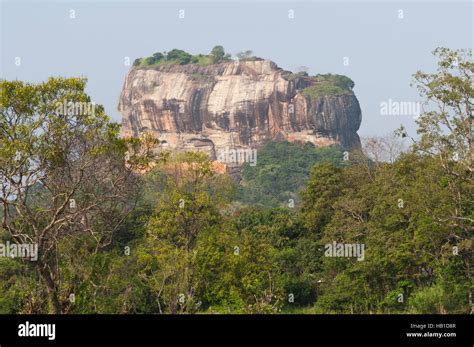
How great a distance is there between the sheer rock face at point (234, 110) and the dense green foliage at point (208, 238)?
6727 cm

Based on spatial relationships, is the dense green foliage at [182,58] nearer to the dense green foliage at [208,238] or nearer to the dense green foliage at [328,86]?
the dense green foliage at [328,86]

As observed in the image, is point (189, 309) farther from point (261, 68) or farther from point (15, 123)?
point (261, 68)

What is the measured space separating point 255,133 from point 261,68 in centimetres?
919

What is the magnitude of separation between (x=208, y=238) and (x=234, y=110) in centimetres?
7580

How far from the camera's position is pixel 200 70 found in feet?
345

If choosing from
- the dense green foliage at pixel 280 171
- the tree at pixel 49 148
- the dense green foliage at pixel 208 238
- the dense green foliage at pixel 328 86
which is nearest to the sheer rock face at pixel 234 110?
the dense green foliage at pixel 328 86

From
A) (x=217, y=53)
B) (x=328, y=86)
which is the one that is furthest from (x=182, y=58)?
(x=328, y=86)

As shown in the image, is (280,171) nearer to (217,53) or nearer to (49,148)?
(217,53)

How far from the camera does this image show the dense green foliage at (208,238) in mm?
18375

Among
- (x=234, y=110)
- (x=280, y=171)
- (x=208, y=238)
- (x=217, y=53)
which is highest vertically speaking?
(x=217, y=53)

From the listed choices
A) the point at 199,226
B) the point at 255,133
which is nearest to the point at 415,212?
the point at 199,226

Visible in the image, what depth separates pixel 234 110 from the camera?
101 m

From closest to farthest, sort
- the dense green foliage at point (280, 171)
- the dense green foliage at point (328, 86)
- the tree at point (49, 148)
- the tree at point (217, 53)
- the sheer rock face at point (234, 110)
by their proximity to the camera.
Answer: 1. the tree at point (49, 148)
2. the dense green foliage at point (280, 171)
3. the sheer rock face at point (234, 110)
4. the dense green foliage at point (328, 86)
5. the tree at point (217, 53)

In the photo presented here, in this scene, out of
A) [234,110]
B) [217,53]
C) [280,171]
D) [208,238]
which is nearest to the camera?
[208,238]
